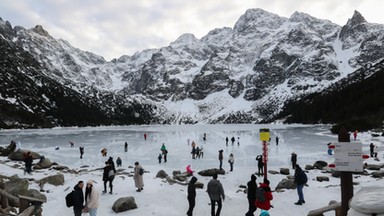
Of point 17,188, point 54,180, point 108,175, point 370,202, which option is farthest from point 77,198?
point 54,180

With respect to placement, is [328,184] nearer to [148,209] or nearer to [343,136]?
[148,209]

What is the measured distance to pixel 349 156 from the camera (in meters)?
7.38

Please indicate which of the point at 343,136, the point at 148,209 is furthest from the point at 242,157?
the point at 343,136

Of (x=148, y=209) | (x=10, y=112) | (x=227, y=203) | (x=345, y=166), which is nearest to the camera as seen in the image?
(x=345, y=166)

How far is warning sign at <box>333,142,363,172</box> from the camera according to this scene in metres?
7.26

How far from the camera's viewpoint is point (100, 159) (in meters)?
38.9

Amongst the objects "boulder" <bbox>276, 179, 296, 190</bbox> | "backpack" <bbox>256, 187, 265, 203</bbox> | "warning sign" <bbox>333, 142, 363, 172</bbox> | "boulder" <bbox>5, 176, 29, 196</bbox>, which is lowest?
"boulder" <bbox>276, 179, 296, 190</bbox>

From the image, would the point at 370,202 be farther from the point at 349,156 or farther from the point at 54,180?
the point at 54,180

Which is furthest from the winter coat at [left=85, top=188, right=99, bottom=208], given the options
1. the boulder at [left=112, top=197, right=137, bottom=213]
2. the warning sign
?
the warning sign

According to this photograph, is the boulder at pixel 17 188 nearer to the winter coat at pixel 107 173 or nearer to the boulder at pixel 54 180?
the boulder at pixel 54 180

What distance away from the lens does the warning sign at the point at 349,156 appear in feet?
23.8

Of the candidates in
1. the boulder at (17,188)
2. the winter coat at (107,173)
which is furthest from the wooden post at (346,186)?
the boulder at (17,188)

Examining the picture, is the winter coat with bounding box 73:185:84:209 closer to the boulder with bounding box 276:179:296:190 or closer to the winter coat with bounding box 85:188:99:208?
the winter coat with bounding box 85:188:99:208

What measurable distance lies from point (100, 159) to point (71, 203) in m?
27.9
